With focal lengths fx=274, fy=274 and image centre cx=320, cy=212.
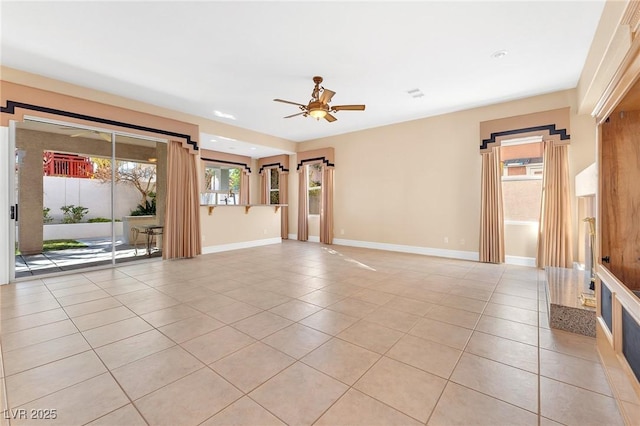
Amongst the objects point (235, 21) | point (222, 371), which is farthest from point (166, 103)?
point (222, 371)

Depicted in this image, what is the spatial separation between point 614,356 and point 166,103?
669cm

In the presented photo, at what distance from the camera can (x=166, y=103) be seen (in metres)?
5.29

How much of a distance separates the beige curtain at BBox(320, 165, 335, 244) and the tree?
166 inches

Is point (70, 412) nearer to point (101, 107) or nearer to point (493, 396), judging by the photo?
point (493, 396)

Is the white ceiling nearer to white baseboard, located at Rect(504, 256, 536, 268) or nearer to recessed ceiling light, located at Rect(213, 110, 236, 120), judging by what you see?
recessed ceiling light, located at Rect(213, 110, 236, 120)

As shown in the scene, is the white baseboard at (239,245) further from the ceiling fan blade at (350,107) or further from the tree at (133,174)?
the ceiling fan blade at (350,107)

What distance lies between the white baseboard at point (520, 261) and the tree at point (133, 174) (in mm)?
7244

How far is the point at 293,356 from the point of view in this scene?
207 centimetres

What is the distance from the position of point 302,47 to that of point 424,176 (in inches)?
158

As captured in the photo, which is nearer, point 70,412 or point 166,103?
point 70,412

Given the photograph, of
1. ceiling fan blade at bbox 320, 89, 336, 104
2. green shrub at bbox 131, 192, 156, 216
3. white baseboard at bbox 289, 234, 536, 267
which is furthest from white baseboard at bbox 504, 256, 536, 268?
green shrub at bbox 131, 192, 156, 216

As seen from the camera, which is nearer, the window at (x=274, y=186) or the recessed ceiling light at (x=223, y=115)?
the recessed ceiling light at (x=223, y=115)

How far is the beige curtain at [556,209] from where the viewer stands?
15.2ft

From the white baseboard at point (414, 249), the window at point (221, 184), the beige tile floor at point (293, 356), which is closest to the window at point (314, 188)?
the white baseboard at point (414, 249)
